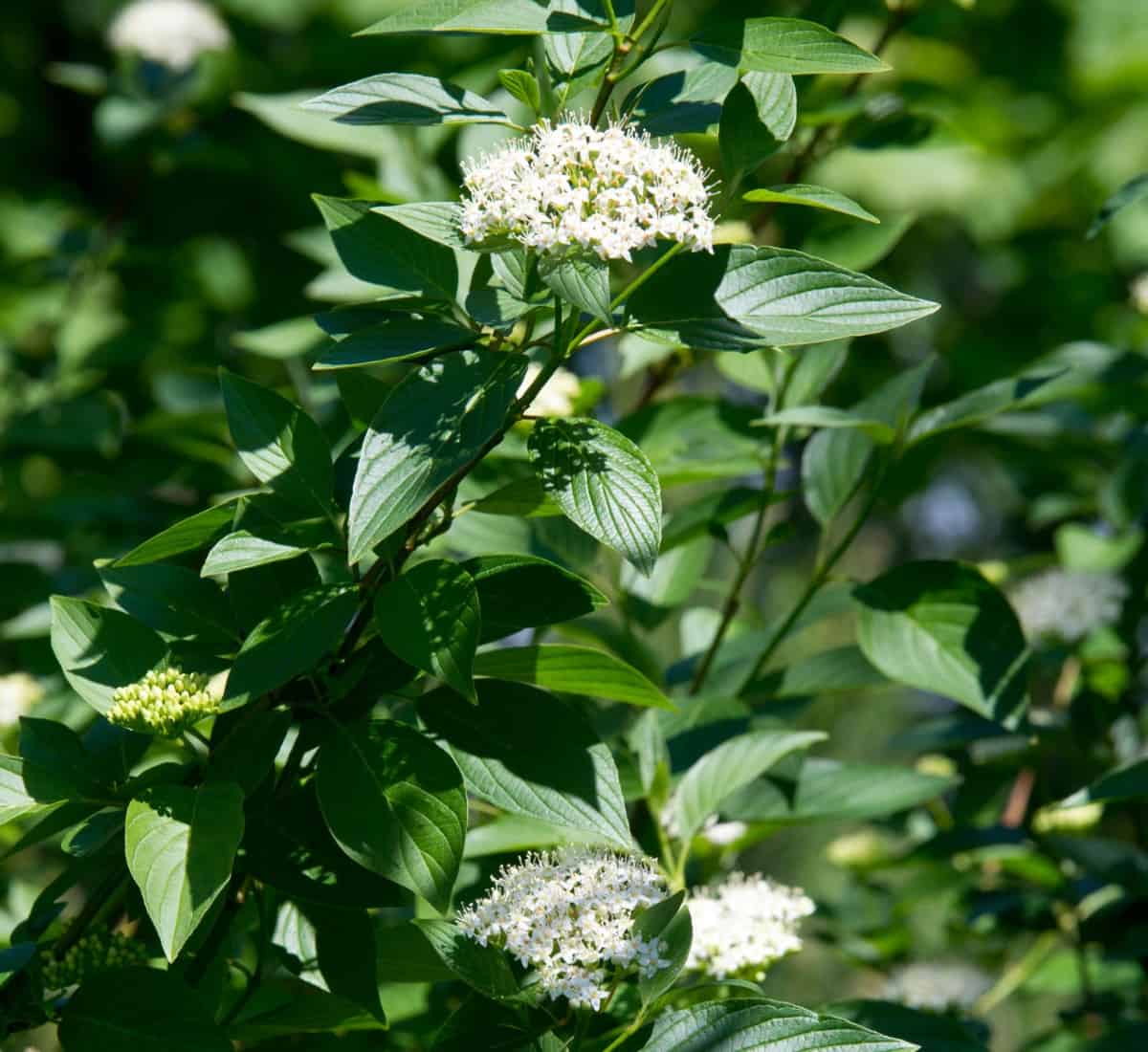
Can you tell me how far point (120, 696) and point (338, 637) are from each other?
4.9 inches

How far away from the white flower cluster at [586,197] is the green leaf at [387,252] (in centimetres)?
5

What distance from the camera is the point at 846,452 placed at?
1.11 meters

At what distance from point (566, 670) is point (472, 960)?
0.55ft

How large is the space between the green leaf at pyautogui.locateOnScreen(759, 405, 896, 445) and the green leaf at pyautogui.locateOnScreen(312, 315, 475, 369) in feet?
0.99

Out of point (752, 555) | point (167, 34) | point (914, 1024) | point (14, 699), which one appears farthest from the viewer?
point (167, 34)

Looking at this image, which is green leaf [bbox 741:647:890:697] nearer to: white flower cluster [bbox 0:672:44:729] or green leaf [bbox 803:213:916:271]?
green leaf [bbox 803:213:916:271]

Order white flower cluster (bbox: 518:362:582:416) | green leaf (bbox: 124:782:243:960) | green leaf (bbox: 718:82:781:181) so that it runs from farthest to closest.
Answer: white flower cluster (bbox: 518:362:582:416) < green leaf (bbox: 718:82:781:181) < green leaf (bbox: 124:782:243:960)

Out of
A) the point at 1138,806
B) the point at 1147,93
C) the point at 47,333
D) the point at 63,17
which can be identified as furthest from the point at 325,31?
the point at 1138,806

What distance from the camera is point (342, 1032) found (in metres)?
0.84

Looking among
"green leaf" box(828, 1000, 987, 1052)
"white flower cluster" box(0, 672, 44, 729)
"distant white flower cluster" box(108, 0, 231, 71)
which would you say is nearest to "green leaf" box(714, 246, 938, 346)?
"green leaf" box(828, 1000, 987, 1052)

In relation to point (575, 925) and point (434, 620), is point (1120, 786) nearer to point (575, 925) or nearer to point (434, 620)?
point (575, 925)

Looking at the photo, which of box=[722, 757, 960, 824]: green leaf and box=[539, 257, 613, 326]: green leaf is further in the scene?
box=[722, 757, 960, 824]: green leaf

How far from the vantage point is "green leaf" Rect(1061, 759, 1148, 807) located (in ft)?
2.75

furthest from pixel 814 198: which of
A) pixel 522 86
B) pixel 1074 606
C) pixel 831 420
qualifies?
pixel 1074 606
